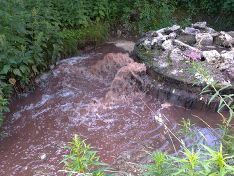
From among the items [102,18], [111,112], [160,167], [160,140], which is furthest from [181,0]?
[160,167]

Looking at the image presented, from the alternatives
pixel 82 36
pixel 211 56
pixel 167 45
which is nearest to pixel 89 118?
pixel 167 45

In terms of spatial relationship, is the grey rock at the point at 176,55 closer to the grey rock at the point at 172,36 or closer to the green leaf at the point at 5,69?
the grey rock at the point at 172,36

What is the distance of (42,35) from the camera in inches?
247

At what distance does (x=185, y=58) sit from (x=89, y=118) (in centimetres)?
189

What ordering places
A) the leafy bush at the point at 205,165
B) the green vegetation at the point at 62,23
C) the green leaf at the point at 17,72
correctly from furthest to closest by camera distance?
the green vegetation at the point at 62,23 → the green leaf at the point at 17,72 → the leafy bush at the point at 205,165

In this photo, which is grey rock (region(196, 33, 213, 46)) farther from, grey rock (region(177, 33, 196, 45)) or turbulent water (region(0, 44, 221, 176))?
turbulent water (region(0, 44, 221, 176))

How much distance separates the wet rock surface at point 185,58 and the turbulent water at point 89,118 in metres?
0.22

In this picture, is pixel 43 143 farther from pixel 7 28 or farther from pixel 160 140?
pixel 7 28

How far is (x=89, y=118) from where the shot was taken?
220 inches

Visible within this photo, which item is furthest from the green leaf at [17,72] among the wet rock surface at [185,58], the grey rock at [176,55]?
the grey rock at [176,55]

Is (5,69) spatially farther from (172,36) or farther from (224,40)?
(224,40)

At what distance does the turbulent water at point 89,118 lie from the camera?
15.6 feet

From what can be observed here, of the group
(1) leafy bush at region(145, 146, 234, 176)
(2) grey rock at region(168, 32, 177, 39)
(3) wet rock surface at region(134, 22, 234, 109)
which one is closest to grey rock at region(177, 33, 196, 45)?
(3) wet rock surface at region(134, 22, 234, 109)

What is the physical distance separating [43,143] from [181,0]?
19.7 feet
